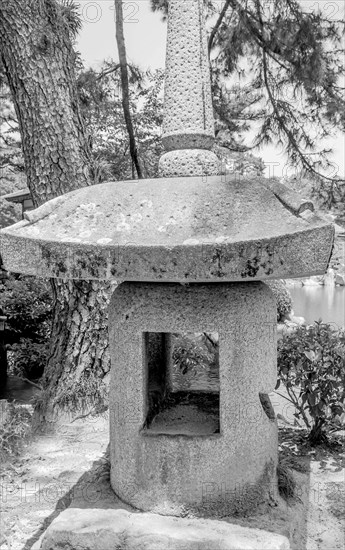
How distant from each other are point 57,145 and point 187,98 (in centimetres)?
239

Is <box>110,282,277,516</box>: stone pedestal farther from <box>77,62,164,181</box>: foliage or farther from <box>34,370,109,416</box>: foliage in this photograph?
<box>77,62,164,181</box>: foliage

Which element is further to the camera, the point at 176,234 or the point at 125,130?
the point at 125,130

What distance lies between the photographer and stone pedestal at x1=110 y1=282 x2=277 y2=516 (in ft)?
8.68

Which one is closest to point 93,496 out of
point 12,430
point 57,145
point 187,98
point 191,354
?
point 12,430

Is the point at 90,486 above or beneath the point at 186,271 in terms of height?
beneath

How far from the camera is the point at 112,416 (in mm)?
2895

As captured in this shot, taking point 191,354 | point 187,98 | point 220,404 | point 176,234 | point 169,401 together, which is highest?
point 187,98

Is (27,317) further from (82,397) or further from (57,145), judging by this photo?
(57,145)

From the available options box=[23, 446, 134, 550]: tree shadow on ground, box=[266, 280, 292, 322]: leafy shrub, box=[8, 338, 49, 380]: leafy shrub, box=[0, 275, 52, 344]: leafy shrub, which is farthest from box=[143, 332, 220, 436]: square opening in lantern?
box=[266, 280, 292, 322]: leafy shrub

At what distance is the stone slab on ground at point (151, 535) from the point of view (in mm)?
2445

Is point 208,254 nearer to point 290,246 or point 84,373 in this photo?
point 290,246

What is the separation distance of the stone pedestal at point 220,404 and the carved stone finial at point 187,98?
691 millimetres

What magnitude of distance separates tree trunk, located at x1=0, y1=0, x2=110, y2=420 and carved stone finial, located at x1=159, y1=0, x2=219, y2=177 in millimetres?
2238

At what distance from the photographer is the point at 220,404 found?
105 inches
